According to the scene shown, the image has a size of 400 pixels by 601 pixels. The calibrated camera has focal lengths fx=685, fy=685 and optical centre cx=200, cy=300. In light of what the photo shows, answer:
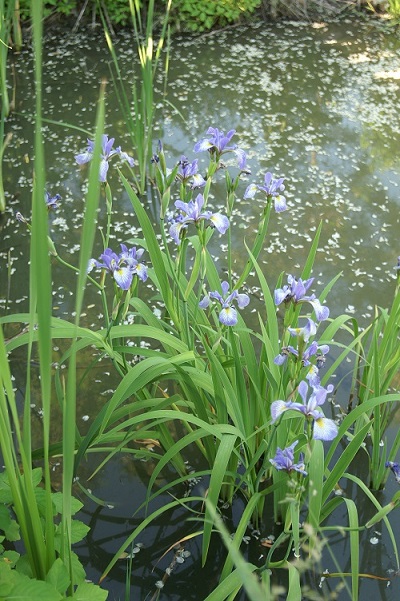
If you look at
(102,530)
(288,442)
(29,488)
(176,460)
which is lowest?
(102,530)

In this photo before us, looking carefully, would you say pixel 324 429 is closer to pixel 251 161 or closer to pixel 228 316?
pixel 228 316

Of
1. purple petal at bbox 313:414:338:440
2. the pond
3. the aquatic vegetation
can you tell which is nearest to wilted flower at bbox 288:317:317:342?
the aquatic vegetation

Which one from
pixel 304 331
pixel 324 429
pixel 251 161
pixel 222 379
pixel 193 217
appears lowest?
pixel 251 161

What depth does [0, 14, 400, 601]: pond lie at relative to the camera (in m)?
1.68

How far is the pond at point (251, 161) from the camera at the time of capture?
5.51ft

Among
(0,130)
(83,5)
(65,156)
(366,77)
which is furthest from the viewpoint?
(83,5)

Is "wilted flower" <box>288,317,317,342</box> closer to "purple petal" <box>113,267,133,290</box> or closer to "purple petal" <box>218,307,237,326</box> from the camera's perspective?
"purple petal" <box>218,307,237,326</box>

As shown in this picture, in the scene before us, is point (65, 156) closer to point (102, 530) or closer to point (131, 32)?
point (131, 32)

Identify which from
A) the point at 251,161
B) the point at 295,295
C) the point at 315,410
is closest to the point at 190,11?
the point at 251,161

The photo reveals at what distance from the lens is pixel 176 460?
175 cm

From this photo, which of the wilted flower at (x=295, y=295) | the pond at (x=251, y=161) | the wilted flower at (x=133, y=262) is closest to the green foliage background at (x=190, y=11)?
the pond at (x=251, y=161)

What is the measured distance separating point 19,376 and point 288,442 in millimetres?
997

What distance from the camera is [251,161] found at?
3.29 m

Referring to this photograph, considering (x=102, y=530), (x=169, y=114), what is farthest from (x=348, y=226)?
(x=102, y=530)
